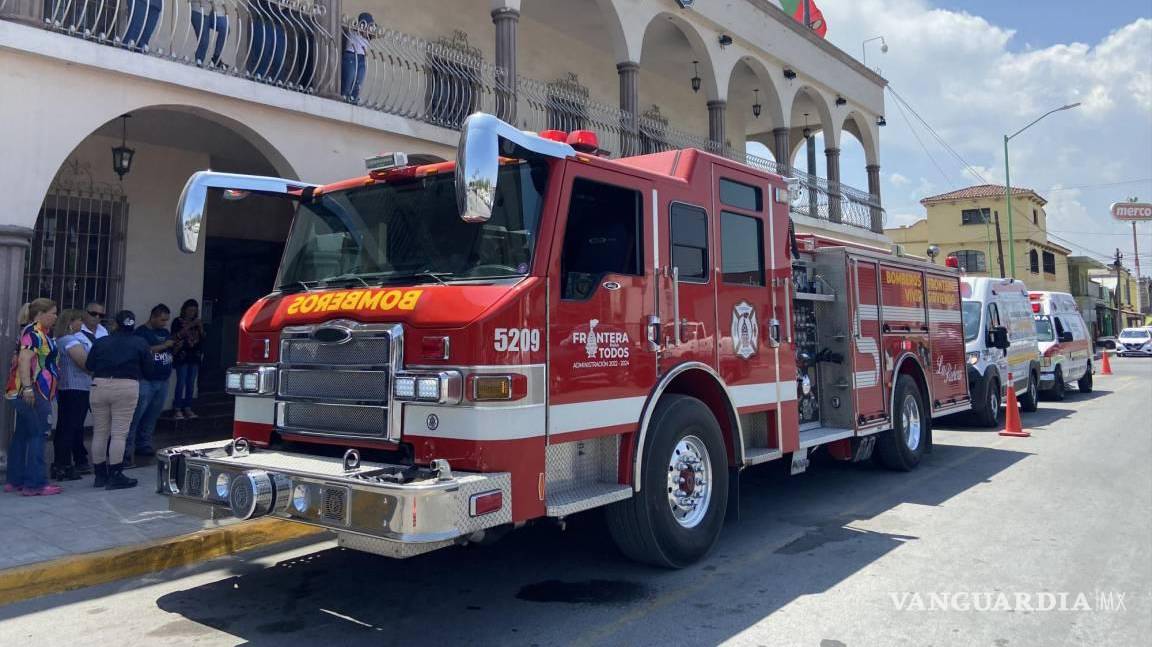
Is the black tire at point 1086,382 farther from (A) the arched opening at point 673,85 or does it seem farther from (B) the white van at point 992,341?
(A) the arched opening at point 673,85

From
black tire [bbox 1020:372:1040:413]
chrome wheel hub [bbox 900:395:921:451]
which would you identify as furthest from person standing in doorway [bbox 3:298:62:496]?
black tire [bbox 1020:372:1040:413]

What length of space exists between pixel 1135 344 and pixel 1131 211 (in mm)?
45312

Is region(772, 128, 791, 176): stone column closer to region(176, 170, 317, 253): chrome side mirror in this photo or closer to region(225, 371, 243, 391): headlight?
region(176, 170, 317, 253): chrome side mirror

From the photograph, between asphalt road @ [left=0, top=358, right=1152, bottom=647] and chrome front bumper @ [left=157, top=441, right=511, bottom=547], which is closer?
chrome front bumper @ [left=157, top=441, right=511, bottom=547]

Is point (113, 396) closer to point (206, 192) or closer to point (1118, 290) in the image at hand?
point (206, 192)

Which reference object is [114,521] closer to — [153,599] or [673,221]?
[153,599]

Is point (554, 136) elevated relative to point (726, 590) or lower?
elevated

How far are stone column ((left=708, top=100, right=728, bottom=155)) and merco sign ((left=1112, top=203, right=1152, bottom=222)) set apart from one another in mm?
78420

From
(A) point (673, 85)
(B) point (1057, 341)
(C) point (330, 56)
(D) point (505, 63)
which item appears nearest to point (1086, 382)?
(B) point (1057, 341)

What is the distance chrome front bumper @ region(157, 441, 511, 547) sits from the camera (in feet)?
11.6

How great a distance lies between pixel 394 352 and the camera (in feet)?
13.4

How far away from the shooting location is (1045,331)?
1636cm

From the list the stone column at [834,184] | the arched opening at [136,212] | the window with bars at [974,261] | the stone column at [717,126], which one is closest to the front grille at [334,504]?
the arched opening at [136,212]

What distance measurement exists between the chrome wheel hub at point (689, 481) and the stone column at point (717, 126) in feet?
35.0
